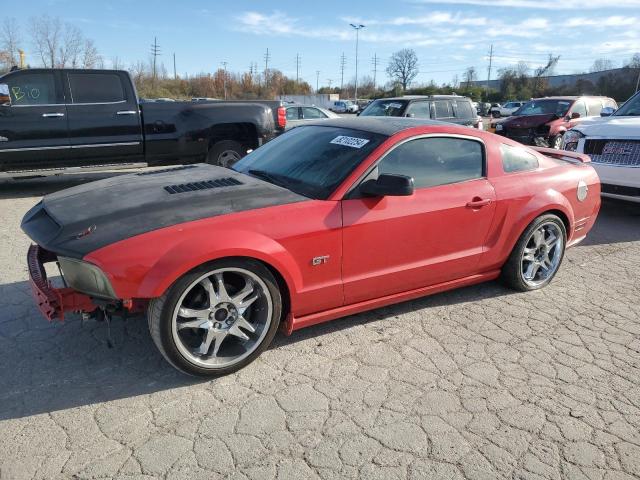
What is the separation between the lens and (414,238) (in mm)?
3580

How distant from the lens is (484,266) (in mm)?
4117

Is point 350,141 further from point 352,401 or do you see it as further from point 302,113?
point 302,113

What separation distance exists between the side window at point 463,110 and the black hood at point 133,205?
914cm

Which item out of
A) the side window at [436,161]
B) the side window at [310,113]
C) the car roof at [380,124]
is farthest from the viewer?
the side window at [310,113]

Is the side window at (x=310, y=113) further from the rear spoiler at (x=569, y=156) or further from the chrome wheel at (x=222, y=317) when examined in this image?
the chrome wheel at (x=222, y=317)

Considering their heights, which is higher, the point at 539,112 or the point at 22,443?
the point at 539,112

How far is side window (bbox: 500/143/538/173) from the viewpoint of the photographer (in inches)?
165

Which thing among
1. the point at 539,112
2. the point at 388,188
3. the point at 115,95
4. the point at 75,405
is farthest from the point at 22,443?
the point at 539,112

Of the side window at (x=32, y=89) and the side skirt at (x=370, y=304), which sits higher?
the side window at (x=32, y=89)

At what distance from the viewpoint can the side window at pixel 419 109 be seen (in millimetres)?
10782

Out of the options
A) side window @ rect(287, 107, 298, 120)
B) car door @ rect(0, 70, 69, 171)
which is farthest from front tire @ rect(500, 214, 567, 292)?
side window @ rect(287, 107, 298, 120)

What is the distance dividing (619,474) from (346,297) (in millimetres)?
1774

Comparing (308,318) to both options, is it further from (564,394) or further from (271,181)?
(564,394)

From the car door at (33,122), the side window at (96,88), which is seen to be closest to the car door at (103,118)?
the side window at (96,88)
